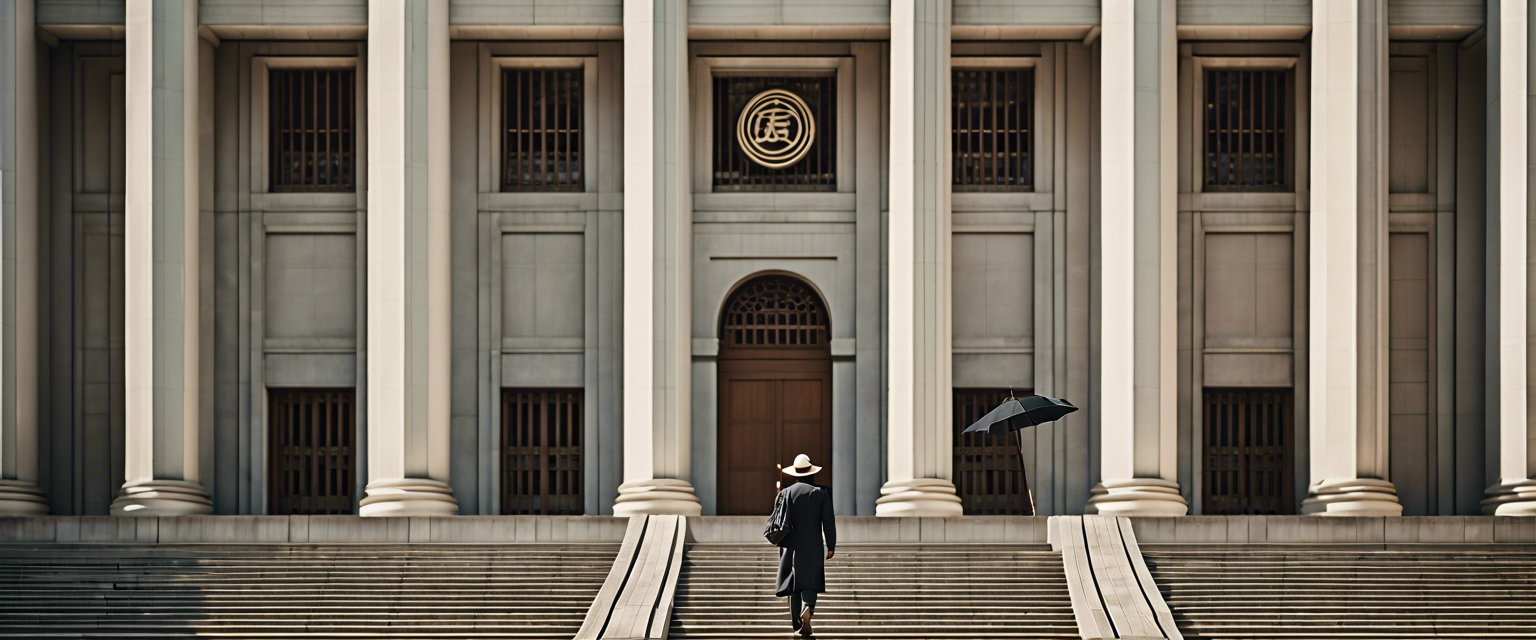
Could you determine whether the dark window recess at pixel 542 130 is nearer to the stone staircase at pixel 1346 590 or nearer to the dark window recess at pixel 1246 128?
the dark window recess at pixel 1246 128

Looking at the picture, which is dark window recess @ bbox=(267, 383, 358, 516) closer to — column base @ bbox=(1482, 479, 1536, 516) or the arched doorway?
the arched doorway

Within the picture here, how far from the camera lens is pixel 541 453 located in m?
31.0

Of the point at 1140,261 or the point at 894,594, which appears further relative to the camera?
the point at 1140,261

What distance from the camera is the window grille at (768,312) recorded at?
3156cm

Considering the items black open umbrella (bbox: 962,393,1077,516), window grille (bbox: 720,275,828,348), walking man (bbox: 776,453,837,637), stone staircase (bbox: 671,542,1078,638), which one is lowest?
stone staircase (bbox: 671,542,1078,638)

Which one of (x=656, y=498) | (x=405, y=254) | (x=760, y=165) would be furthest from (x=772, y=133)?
(x=656, y=498)

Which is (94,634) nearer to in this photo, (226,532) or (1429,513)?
(226,532)

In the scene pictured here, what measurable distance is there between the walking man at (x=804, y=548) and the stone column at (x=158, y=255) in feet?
44.7

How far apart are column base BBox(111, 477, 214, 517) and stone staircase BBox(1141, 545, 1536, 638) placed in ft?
49.7

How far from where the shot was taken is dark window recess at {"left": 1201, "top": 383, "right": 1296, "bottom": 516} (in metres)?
30.8

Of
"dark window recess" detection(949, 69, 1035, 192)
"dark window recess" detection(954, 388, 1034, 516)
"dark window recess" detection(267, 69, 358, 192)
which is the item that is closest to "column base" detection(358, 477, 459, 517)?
"dark window recess" detection(267, 69, 358, 192)

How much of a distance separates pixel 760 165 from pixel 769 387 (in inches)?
155

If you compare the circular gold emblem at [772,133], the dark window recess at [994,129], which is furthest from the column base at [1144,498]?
the circular gold emblem at [772,133]

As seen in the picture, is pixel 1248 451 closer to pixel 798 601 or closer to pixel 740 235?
pixel 740 235
